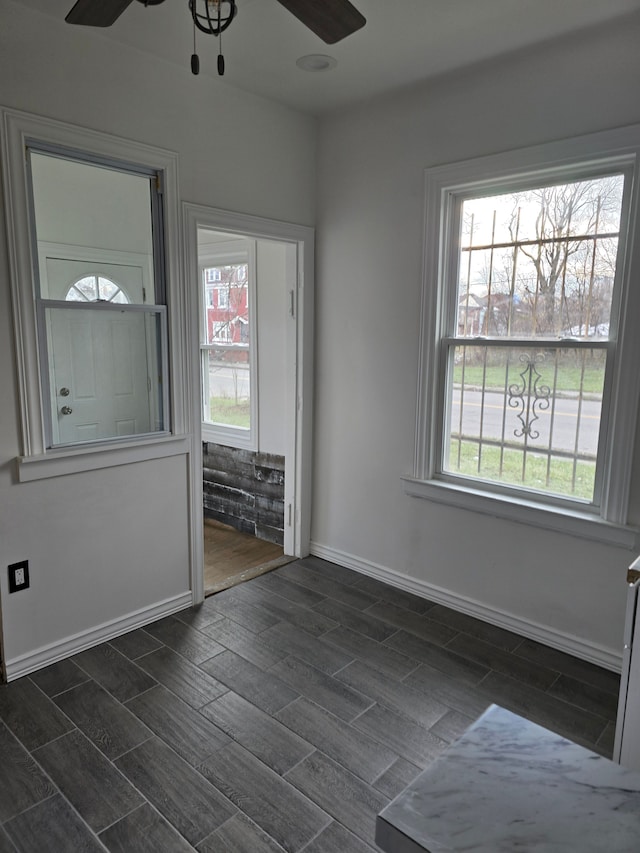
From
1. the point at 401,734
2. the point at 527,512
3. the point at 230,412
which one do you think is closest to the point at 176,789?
the point at 401,734

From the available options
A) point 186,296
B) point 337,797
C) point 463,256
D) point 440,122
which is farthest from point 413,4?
point 337,797

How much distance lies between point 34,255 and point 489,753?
2.46m

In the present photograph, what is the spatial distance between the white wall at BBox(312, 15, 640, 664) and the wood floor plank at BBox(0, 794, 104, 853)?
205 cm

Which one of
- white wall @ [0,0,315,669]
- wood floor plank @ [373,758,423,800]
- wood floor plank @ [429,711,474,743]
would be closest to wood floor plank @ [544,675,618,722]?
wood floor plank @ [429,711,474,743]

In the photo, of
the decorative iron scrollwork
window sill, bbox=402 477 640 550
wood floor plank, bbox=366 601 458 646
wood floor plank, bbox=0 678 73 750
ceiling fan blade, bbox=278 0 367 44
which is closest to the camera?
ceiling fan blade, bbox=278 0 367 44

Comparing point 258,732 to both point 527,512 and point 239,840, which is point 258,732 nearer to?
point 239,840

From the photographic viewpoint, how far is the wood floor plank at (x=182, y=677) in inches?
94.4

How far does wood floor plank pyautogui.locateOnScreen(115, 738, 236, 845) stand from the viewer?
5.87 feet

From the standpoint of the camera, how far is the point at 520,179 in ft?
8.99

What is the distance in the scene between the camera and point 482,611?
305 centimetres

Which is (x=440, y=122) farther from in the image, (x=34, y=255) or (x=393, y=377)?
(x=34, y=255)

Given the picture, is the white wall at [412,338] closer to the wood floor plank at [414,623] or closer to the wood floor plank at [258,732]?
the wood floor plank at [414,623]

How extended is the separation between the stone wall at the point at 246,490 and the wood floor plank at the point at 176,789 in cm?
214

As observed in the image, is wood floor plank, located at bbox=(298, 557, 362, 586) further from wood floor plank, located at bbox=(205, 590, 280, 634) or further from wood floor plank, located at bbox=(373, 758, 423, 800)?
wood floor plank, located at bbox=(373, 758, 423, 800)
